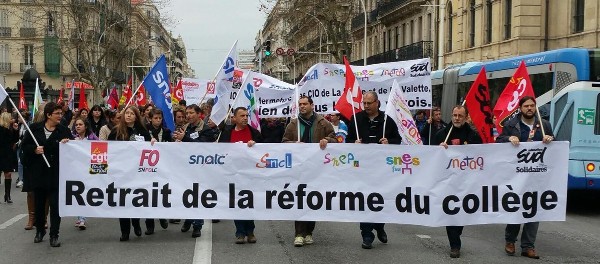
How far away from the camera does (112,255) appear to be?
8.07 m

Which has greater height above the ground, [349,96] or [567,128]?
[349,96]

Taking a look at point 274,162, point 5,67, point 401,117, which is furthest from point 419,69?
point 5,67

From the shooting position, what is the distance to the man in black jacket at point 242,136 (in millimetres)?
8773

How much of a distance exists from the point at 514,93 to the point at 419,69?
627 cm

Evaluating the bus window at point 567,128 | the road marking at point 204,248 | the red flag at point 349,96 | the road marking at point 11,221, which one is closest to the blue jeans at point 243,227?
the road marking at point 204,248

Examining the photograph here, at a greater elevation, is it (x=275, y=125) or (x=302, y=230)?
(x=275, y=125)

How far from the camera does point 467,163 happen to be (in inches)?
330

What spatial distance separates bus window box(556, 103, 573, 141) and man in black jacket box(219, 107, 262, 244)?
5.94 meters

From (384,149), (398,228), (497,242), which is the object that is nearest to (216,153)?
(384,149)

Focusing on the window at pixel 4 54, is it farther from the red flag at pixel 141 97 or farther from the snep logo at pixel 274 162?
the snep logo at pixel 274 162

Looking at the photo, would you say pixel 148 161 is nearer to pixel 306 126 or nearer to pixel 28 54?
pixel 306 126

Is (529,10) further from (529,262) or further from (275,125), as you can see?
(529,262)

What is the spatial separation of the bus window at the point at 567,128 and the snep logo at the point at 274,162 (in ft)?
19.2

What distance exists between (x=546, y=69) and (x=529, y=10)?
16.5 meters
